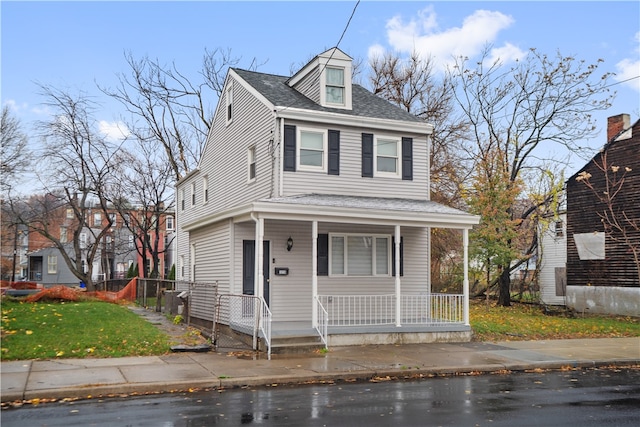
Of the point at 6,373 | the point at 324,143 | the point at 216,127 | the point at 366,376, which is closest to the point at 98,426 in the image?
the point at 6,373

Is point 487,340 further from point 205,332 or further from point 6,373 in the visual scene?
point 6,373

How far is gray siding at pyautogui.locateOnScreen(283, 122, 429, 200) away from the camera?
17531mm

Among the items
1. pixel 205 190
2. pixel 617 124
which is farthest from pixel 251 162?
pixel 617 124

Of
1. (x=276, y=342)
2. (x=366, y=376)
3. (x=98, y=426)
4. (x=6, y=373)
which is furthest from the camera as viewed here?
(x=276, y=342)

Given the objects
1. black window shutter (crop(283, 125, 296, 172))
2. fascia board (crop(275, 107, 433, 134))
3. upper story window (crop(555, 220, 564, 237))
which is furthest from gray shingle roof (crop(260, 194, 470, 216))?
upper story window (crop(555, 220, 564, 237))

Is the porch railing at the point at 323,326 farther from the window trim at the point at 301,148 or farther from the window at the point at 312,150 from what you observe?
the window at the point at 312,150

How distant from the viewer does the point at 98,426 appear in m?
7.21

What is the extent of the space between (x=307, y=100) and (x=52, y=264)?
5036 centimetres

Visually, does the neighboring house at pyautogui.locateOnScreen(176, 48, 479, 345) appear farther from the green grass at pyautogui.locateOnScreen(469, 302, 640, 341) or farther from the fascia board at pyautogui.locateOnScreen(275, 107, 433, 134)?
the green grass at pyautogui.locateOnScreen(469, 302, 640, 341)

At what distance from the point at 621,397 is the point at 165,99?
107ft

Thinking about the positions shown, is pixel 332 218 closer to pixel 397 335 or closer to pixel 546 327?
pixel 397 335

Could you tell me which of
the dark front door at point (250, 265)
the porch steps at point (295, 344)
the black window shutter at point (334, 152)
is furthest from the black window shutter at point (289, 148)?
the porch steps at point (295, 344)

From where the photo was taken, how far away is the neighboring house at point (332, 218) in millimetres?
15664

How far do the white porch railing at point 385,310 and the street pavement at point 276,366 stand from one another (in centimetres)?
143
